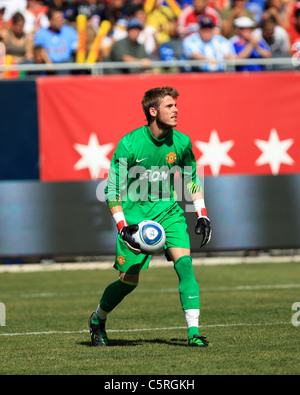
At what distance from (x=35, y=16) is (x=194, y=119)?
481 cm

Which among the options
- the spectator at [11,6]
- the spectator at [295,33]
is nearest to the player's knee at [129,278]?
the spectator at [295,33]

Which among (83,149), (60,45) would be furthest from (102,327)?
(60,45)

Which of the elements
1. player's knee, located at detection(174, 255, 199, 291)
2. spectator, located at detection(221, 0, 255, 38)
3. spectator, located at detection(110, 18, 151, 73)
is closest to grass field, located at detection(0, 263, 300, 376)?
player's knee, located at detection(174, 255, 199, 291)

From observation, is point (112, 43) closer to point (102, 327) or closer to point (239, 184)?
point (239, 184)

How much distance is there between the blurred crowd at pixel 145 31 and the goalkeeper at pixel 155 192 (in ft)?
30.8

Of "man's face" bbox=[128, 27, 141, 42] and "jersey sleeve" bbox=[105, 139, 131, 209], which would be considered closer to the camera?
"jersey sleeve" bbox=[105, 139, 131, 209]

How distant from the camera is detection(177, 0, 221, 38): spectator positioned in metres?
19.8

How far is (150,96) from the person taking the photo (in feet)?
28.0

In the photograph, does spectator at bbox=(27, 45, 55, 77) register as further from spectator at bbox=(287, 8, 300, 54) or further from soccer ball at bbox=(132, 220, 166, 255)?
soccer ball at bbox=(132, 220, 166, 255)

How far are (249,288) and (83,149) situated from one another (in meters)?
5.46

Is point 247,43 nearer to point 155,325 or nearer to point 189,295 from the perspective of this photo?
point 155,325

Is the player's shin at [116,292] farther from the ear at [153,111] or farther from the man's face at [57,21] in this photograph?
the man's face at [57,21]

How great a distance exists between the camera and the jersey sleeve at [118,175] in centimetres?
843

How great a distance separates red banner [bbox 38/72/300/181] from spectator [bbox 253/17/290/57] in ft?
4.17
